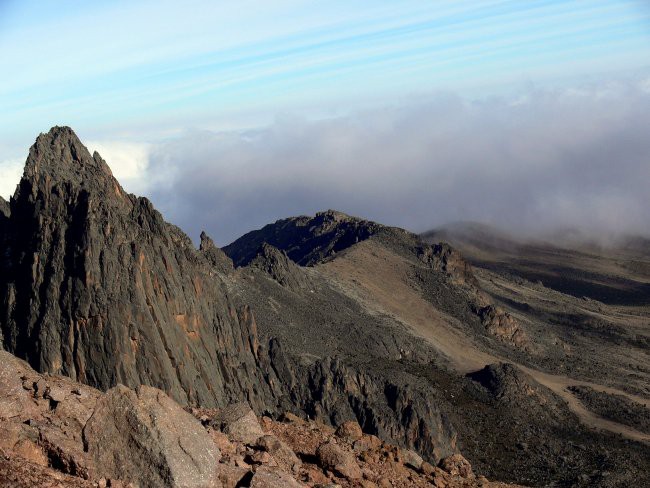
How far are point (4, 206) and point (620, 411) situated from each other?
8445 cm

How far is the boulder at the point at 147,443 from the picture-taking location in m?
25.9

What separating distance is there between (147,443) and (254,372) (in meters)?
77.4

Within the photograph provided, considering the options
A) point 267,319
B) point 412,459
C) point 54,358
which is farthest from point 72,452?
point 267,319

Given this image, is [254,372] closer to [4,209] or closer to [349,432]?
[4,209]

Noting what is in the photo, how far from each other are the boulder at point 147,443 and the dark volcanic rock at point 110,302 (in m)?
51.2

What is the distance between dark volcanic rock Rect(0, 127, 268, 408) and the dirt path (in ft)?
157

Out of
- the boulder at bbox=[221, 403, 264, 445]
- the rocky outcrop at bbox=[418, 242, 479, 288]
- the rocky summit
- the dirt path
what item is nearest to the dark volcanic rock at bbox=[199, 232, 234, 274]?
the rocky summit

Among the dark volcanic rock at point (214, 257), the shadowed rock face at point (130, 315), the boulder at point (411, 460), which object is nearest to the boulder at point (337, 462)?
the boulder at point (411, 460)

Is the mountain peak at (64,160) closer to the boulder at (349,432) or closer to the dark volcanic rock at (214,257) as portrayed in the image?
the dark volcanic rock at (214,257)

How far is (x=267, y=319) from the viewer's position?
406ft

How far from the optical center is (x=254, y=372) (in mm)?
103250

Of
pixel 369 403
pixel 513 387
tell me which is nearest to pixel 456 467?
pixel 369 403

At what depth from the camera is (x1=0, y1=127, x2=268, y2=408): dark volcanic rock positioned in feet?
264

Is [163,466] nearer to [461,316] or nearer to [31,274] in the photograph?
[31,274]
